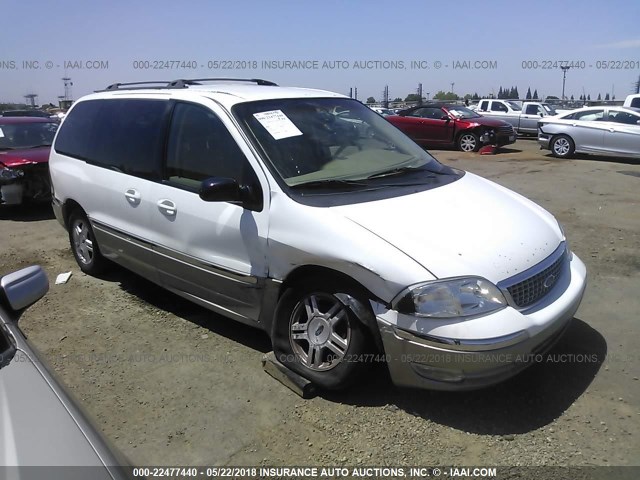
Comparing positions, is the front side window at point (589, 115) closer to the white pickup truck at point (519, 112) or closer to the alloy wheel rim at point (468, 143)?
the alloy wheel rim at point (468, 143)

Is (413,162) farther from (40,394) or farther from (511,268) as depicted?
(40,394)

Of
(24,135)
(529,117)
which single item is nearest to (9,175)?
(24,135)

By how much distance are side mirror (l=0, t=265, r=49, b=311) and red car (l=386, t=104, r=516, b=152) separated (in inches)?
605

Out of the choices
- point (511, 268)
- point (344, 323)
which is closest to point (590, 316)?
point (511, 268)

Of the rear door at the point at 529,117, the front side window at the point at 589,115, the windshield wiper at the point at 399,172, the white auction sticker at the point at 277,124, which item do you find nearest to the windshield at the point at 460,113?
the front side window at the point at 589,115

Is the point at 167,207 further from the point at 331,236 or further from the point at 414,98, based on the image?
the point at 414,98

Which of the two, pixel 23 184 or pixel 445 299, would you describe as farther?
pixel 23 184

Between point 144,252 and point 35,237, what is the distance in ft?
12.2

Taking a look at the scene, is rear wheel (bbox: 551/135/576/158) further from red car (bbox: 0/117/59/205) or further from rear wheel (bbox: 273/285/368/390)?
rear wheel (bbox: 273/285/368/390)

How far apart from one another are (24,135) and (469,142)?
1281 cm

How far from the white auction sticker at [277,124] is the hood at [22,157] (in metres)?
5.82

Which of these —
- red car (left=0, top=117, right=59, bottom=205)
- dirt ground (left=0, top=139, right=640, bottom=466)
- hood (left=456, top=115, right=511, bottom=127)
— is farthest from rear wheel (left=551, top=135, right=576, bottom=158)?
red car (left=0, top=117, right=59, bottom=205)

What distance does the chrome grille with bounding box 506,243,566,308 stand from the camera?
9.33 feet

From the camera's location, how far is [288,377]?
3.26 meters
